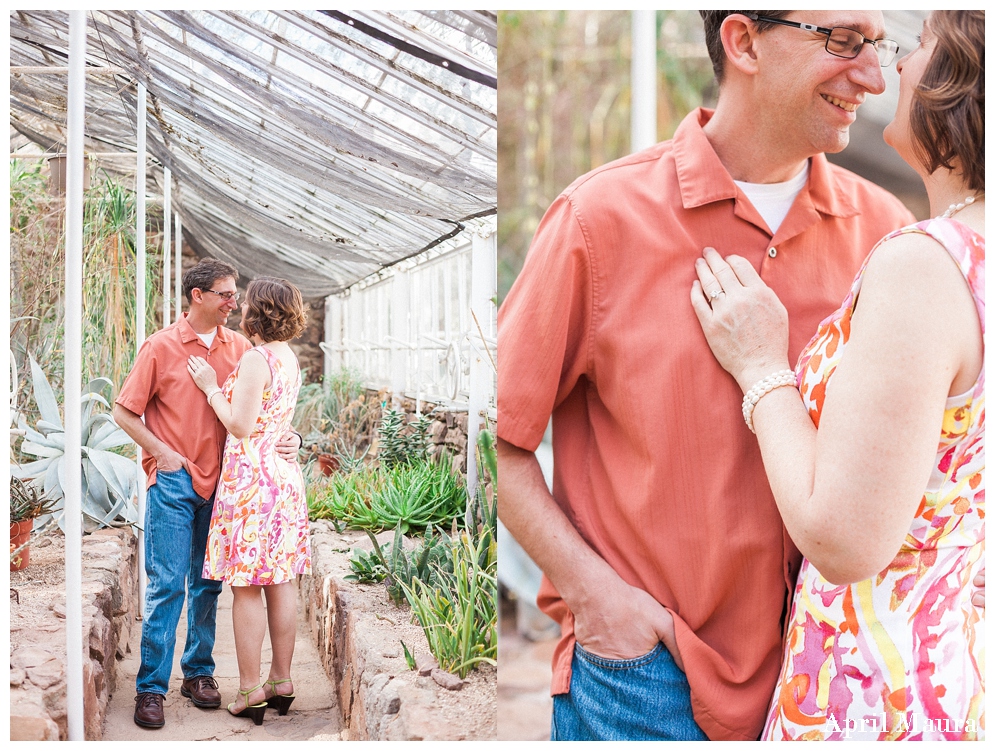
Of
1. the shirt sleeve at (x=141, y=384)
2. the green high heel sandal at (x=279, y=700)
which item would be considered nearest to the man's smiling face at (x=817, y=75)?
the shirt sleeve at (x=141, y=384)

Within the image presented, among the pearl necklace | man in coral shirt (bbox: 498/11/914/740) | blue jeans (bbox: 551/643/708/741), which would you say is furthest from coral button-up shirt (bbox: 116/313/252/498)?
the pearl necklace

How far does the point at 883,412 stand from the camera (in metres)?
1.17

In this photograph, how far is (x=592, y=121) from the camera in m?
1.80

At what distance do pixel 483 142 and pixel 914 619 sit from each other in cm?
132

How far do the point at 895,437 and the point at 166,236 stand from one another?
168 centimetres

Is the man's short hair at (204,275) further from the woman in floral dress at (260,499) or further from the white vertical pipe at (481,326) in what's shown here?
the white vertical pipe at (481,326)

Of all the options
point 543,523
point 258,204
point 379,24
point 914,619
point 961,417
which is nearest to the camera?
point 961,417

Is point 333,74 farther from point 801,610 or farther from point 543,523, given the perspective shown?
point 801,610

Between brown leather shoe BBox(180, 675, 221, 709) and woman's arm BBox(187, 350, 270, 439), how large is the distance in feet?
1.97

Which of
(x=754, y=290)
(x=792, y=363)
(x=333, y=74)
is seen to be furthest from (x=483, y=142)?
(x=792, y=363)

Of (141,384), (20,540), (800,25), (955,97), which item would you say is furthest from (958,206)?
(20,540)

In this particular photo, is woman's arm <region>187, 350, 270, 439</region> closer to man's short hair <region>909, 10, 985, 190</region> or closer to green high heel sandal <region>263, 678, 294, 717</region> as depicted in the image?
green high heel sandal <region>263, 678, 294, 717</region>

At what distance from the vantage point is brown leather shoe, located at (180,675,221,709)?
1836 mm

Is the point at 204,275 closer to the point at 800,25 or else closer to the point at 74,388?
the point at 74,388
